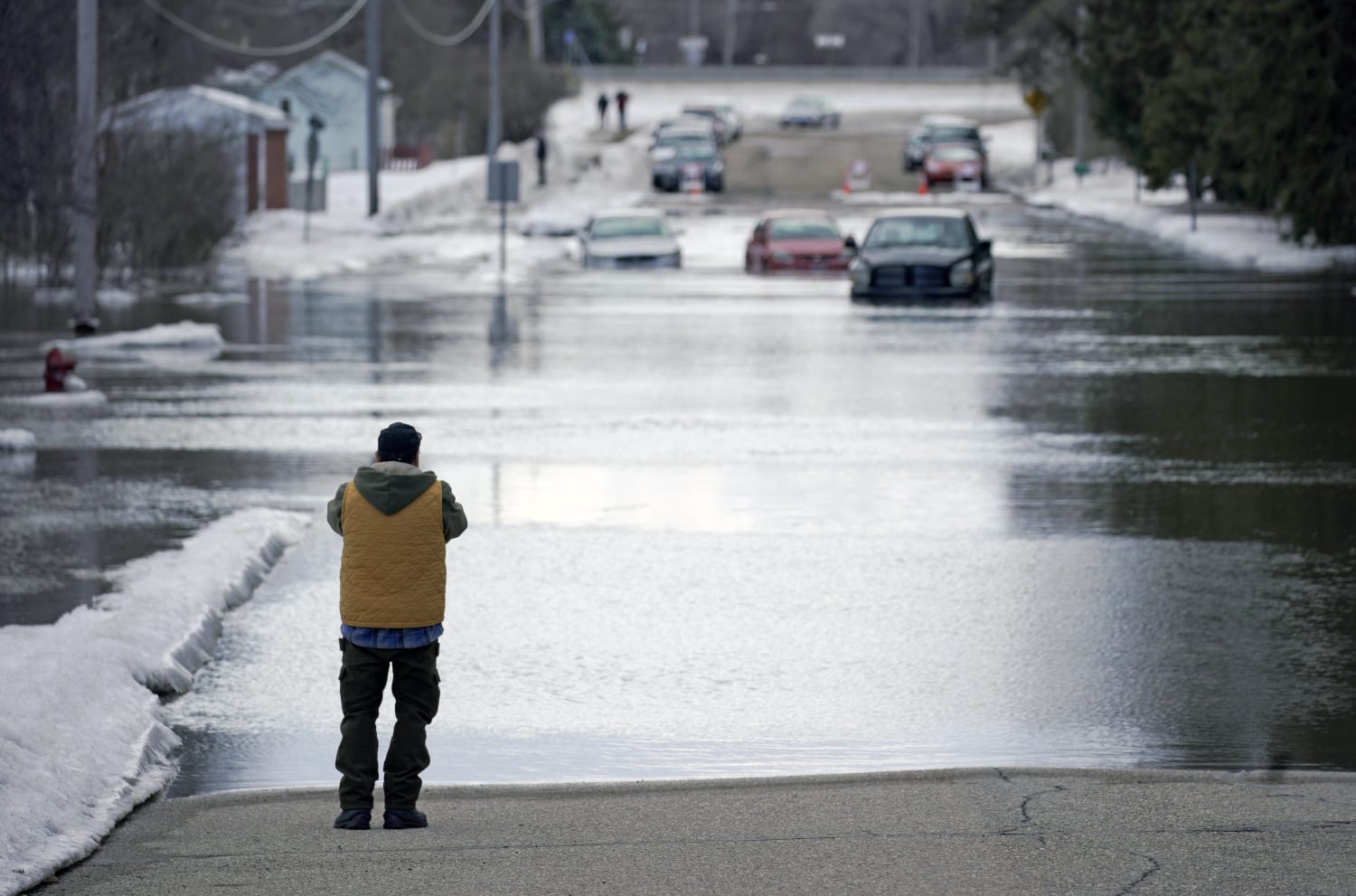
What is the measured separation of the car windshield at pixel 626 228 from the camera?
1523 inches

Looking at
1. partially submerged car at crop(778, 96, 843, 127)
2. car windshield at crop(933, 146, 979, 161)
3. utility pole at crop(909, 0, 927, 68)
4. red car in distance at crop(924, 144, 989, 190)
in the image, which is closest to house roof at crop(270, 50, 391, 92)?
red car in distance at crop(924, 144, 989, 190)

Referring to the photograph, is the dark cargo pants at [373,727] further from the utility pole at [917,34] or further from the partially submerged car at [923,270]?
the utility pole at [917,34]

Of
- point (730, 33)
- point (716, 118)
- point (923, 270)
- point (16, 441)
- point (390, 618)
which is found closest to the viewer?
point (390, 618)

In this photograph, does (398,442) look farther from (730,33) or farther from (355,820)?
(730,33)

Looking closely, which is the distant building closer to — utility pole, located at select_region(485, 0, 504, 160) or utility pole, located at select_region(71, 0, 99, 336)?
utility pole, located at select_region(71, 0, 99, 336)

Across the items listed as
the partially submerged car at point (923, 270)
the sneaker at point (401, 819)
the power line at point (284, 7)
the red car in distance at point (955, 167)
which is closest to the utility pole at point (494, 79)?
the red car in distance at point (955, 167)

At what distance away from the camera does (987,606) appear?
10438mm

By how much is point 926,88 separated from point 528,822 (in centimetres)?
11461

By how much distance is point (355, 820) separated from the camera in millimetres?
6531

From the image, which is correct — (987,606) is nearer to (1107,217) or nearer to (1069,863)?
(1069,863)

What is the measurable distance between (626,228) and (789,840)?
109 feet

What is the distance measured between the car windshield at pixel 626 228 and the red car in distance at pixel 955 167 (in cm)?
→ 3120

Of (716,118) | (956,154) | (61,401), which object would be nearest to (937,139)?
(956,154)

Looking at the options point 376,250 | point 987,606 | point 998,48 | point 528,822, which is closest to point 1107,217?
point 376,250
